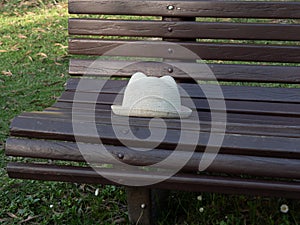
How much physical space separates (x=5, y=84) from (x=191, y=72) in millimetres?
2497

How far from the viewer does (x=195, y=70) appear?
3.42 meters

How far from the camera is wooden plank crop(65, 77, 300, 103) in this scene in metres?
3.27

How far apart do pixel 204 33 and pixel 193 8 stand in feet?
0.51

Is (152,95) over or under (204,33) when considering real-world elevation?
under

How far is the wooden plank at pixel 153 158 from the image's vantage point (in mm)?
2342

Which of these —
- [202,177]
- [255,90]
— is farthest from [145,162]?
[255,90]

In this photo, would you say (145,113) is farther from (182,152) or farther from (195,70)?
(195,70)

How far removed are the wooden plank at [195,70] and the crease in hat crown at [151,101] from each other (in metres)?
0.55

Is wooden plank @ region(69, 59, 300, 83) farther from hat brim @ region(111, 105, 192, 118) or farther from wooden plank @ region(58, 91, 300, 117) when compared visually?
hat brim @ region(111, 105, 192, 118)

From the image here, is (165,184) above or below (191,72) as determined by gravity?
below

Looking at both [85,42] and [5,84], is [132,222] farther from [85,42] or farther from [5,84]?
[5,84]

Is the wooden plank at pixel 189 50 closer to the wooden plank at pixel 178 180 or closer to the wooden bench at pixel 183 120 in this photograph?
the wooden bench at pixel 183 120

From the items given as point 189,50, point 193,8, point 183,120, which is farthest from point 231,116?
point 193,8

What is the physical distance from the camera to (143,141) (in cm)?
241
